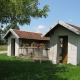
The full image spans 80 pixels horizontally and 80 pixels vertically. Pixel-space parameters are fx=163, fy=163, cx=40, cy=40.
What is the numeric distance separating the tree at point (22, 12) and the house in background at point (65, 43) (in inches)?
102

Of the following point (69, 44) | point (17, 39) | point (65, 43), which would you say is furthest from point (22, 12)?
point (17, 39)

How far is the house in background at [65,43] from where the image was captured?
14.3m

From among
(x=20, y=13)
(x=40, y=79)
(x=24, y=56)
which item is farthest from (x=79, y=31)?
(x=24, y=56)

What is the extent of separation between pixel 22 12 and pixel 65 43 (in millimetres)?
6385

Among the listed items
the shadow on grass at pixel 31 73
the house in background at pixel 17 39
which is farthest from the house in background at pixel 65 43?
the house in background at pixel 17 39

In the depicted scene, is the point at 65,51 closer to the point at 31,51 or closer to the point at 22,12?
the point at 31,51

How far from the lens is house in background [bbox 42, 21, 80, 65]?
14281mm

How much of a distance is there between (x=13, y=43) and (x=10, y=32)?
2.05m

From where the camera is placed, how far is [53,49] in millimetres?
16078

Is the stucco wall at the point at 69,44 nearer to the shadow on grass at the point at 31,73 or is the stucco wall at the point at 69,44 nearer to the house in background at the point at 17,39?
the shadow on grass at the point at 31,73

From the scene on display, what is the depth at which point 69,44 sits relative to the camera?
1486 cm

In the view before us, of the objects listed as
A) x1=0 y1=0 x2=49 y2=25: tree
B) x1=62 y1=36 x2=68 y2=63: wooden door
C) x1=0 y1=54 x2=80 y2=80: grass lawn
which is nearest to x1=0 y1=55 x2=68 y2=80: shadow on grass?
x1=0 y1=54 x2=80 y2=80: grass lawn

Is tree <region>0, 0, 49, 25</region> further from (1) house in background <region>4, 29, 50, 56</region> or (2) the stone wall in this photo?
(1) house in background <region>4, 29, 50, 56</region>

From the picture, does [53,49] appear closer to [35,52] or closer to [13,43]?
[35,52]
